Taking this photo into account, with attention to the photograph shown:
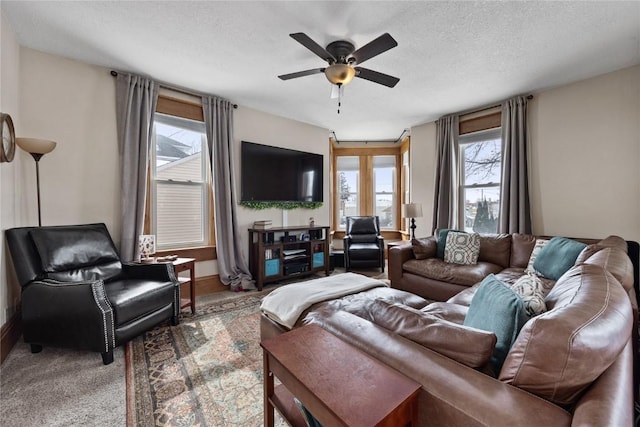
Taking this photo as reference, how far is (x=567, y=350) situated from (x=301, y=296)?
1.29 m

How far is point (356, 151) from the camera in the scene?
5871 mm

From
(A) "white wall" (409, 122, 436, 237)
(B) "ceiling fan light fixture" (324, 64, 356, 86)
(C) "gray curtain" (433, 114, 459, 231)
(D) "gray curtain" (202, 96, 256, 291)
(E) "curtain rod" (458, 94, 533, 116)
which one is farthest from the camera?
(A) "white wall" (409, 122, 436, 237)

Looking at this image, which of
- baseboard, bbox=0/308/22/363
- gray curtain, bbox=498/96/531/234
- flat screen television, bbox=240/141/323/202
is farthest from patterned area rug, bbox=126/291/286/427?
gray curtain, bbox=498/96/531/234

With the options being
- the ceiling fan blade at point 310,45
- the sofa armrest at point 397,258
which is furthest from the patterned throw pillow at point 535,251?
the ceiling fan blade at point 310,45

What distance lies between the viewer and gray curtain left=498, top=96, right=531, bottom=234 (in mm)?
3500

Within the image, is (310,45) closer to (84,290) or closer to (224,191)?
(224,191)

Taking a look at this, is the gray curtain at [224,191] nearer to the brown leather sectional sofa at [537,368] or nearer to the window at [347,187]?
the window at [347,187]

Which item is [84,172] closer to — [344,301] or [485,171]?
[344,301]

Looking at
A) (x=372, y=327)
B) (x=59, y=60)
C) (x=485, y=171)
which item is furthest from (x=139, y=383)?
(x=485, y=171)

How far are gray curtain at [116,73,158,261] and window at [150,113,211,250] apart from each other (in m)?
0.25

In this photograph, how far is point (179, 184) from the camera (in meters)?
3.47

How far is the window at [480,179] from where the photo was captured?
4039 millimetres

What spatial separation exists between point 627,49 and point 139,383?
4.89 m

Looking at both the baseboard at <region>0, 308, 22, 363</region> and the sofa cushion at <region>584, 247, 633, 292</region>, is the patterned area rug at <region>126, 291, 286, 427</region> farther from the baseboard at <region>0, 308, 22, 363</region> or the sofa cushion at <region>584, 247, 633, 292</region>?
the sofa cushion at <region>584, 247, 633, 292</region>
